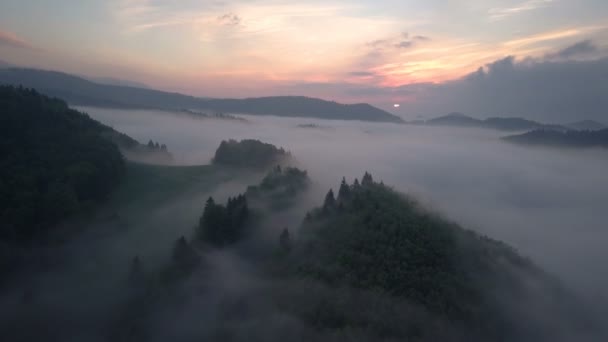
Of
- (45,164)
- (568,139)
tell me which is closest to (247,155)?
(45,164)

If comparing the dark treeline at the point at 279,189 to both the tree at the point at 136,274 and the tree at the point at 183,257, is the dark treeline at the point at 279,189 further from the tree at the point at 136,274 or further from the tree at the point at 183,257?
the tree at the point at 136,274

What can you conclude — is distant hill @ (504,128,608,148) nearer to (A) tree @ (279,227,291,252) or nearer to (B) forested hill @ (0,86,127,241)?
(A) tree @ (279,227,291,252)

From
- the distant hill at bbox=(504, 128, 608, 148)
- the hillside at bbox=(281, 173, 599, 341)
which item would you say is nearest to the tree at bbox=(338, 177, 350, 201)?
the hillside at bbox=(281, 173, 599, 341)

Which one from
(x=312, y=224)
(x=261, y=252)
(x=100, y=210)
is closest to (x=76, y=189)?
(x=100, y=210)

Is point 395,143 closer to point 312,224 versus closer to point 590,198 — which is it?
point 590,198

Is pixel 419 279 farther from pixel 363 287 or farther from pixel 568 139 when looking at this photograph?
pixel 568 139

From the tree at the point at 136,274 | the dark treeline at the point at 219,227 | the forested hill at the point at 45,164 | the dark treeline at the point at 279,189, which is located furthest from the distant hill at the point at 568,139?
the tree at the point at 136,274
